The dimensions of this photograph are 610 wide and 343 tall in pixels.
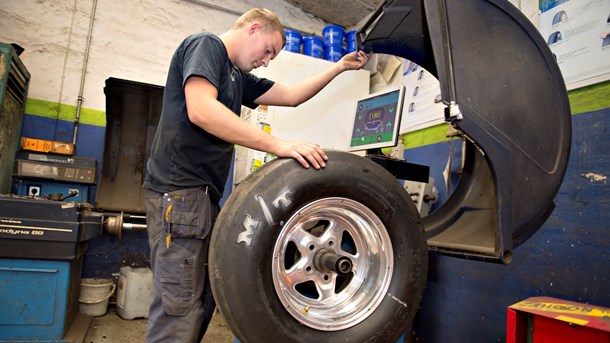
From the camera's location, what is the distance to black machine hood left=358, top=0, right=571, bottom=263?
1022 mm

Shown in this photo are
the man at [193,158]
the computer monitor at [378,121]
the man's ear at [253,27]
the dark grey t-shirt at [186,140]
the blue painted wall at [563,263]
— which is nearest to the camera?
the man at [193,158]

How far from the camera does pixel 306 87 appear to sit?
A: 5.92 ft

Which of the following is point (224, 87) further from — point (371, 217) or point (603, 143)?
point (603, 143)

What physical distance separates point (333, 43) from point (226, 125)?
2900 mm

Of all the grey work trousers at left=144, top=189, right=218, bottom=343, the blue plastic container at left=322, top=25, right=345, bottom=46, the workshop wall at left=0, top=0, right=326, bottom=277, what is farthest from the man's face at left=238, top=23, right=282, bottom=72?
the blue plastic container at left=322, top=25, right=345, bottom=46

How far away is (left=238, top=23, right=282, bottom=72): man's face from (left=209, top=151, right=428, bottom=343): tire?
671 mm

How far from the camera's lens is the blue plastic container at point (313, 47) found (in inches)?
143

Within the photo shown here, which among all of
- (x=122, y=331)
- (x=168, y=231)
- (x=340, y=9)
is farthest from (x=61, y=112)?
(x=340, y=9)

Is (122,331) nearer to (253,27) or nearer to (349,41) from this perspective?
(253,27)

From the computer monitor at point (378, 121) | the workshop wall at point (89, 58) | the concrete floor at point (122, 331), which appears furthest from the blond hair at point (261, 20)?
the workshop wall at point (89, 58)

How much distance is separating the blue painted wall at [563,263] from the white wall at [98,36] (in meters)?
3.26

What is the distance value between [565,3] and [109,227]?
10.6 ft

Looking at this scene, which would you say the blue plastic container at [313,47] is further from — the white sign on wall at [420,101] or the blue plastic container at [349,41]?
the white sign on wall at [420,101]

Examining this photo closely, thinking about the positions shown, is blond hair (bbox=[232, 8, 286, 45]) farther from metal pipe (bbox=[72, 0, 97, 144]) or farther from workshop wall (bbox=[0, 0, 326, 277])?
metal pipe (bbox=[72, 0, 97, 144])
